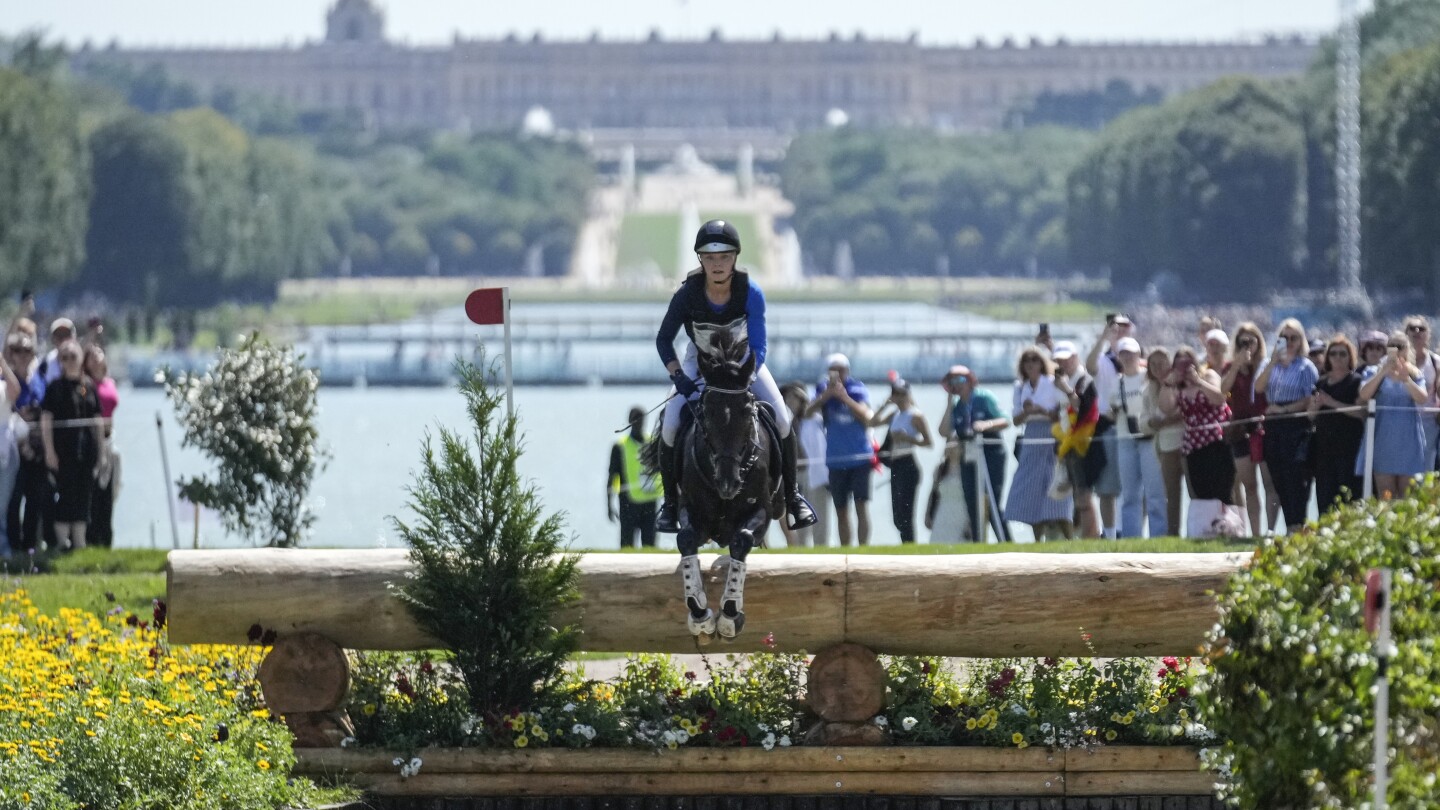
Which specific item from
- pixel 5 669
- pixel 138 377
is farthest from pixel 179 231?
pixel 5 669

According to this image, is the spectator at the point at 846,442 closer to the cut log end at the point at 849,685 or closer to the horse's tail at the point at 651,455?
the horse's tail at the point at 651,455

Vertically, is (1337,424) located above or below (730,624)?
above

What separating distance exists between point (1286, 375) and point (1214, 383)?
40cm

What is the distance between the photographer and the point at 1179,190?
7744cm

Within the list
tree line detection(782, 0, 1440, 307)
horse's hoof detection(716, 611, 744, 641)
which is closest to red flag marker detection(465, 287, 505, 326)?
horse's hoof detection(716, 611, 744, 641)

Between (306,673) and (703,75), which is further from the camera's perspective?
(703,75)

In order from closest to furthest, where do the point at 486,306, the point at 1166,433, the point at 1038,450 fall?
the point at 486,306
the point at 1166,433
the point at 1038,450

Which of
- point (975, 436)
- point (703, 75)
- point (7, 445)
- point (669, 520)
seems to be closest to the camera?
point (669, 520)

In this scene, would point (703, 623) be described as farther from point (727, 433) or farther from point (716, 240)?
point (716, 240)

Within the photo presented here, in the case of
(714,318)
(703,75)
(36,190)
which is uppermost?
(703,75)

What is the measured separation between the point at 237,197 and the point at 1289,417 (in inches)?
2712

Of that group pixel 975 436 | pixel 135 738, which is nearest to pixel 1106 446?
pixel 975 436

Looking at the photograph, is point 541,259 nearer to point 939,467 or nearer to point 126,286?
point 126,286

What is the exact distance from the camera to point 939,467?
16078 mm
